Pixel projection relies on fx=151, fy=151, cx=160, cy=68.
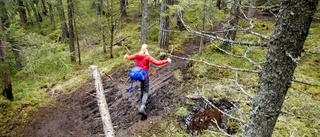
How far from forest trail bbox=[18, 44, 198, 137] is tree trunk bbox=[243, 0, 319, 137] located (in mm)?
3717

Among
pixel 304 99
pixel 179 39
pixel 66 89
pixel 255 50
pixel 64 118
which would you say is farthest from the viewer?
pixel 179 39

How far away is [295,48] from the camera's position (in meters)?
1.74

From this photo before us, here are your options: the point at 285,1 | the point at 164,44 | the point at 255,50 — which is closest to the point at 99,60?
the point at 164,44

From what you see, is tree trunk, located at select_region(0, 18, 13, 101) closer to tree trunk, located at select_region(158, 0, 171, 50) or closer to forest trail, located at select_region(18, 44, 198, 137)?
forest trail, located at select_region(18, 44, 198, 137)

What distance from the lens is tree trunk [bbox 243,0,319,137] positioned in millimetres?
1633

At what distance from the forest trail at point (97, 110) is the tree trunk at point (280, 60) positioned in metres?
3.72

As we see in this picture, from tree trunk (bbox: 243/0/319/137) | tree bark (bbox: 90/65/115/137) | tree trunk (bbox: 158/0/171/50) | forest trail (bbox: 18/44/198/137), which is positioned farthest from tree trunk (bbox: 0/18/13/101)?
tree trunk (bbox: 243/0/319/137)

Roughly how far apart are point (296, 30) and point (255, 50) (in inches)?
375

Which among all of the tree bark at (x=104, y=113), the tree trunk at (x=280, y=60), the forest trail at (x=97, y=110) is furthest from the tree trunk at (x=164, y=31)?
the tree trunk at (x=280, y=60)

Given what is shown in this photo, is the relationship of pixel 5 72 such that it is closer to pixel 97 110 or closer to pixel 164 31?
pixel 97 110

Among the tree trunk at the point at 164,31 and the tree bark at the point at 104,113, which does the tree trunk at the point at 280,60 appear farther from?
the tree trunk at the point at 164,31

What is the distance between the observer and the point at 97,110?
6.59 m

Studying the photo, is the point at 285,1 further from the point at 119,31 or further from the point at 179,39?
the point at 119,31

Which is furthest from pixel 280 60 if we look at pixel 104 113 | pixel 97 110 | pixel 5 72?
pixel 5 72
